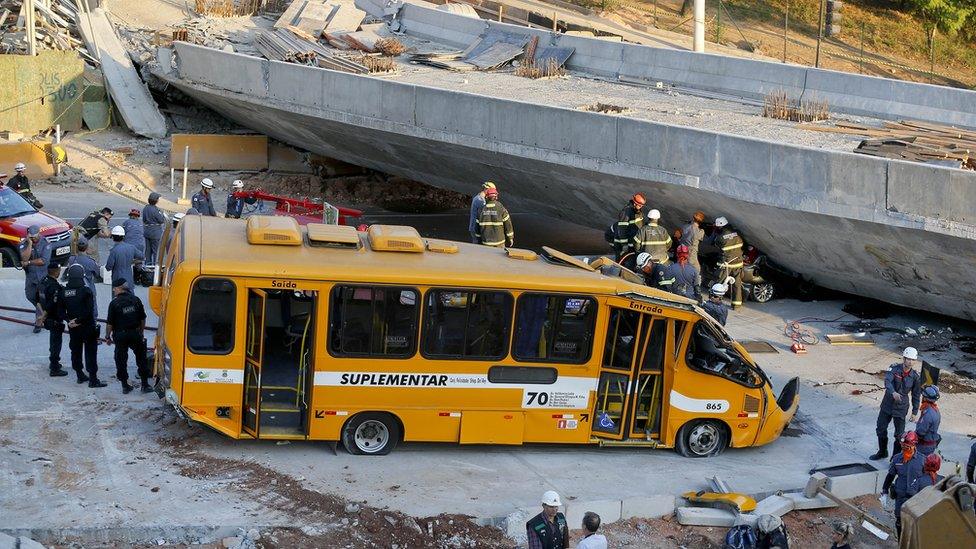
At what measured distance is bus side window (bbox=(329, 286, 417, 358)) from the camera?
12.6m

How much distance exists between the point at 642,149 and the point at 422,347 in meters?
8.30

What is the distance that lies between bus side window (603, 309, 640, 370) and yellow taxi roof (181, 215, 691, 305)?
0.30 meters

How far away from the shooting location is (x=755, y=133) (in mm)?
20922

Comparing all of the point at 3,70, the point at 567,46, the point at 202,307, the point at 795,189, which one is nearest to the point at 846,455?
the point at 795,189

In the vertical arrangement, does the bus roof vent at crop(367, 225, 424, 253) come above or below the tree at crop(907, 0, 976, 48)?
below

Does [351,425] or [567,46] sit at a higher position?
[567,46]

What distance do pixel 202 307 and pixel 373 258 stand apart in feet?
6.31

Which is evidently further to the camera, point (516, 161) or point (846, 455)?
point (516, 161)

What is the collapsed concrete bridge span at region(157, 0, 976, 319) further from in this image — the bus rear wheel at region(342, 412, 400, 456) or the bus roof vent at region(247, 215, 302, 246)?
the bus roof vent at region(247, 215, 302, 246)

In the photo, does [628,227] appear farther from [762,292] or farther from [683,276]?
[762,292]

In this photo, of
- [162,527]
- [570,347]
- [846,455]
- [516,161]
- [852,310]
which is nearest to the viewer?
[162,527]

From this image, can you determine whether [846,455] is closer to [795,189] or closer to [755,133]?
[795,189]

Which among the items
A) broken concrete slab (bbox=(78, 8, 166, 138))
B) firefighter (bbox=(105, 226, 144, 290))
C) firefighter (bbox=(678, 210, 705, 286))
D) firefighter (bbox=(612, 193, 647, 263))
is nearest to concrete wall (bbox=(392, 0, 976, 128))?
firefighter (bbox=(678, 210, 705, 286))

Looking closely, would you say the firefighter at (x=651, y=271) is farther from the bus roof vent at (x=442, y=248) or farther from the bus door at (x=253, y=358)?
the bus door at (x=253, y=358)
